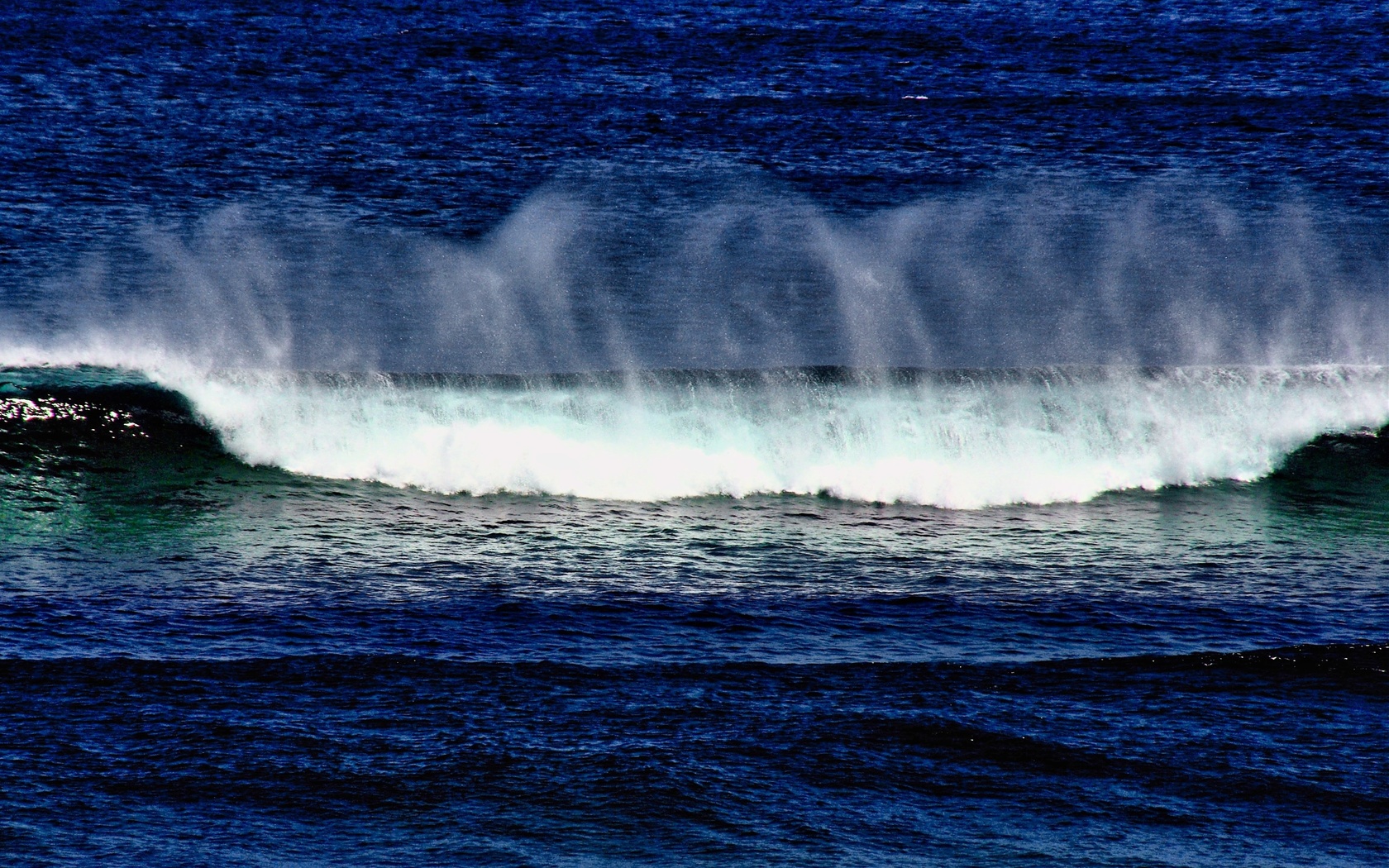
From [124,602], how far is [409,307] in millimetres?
9720

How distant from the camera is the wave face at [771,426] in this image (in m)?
15.2

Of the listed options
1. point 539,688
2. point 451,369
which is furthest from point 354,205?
point 539,688

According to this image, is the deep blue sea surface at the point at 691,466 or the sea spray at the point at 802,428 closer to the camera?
the deep blue sea surface at the point at 691,466

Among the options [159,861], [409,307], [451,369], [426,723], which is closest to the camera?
[159,861]

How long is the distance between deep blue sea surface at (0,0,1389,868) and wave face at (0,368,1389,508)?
0.18 feet

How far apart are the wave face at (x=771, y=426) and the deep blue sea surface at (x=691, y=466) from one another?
0.05 metres

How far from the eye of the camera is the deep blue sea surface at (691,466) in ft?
29.7

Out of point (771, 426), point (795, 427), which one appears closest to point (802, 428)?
point (795, 427)

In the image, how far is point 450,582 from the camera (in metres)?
12.2

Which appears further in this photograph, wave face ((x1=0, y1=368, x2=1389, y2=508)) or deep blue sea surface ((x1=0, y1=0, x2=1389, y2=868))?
wave face ((x1=0, y1=368, x2=1389, y2=508))

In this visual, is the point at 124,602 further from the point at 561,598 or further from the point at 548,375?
A: the point at 548,375

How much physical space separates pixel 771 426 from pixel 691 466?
1102 mm

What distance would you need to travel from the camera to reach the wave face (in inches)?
597

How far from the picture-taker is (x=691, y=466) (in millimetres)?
15312
